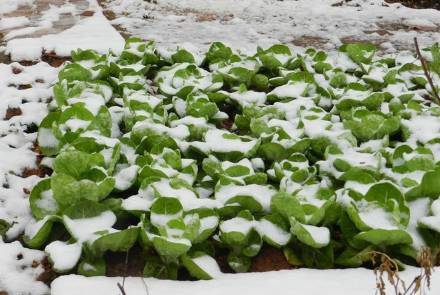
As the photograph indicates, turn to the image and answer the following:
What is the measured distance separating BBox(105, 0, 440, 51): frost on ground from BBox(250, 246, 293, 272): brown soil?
1937 millimetres

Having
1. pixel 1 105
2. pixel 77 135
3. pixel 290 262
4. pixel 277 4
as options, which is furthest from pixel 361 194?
pixel 277 4

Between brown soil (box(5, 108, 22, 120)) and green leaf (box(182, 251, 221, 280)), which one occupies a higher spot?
green leaf (box(182, 251, 221, 280))

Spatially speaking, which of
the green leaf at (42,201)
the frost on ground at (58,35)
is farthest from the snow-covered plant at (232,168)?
the frost on ground at (58,35)

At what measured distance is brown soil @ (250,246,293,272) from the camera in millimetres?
1737

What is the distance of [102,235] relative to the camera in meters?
1.64

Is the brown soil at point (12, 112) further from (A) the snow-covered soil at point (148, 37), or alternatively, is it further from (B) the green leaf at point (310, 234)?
(B) the green leaf at point (310, 234)

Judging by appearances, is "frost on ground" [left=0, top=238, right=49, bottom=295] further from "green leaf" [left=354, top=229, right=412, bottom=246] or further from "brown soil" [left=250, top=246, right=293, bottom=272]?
"green leaf" [left=354, top=229, right=412, bottom=246]

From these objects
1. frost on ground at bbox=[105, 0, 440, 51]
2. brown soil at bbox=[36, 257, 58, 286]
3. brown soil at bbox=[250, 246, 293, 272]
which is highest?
brown soil at bbox=[36, 257, 58, 286]

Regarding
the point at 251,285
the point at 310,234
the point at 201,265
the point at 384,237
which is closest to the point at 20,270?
the point at 201,265

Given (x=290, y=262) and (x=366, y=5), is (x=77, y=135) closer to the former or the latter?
(x=290, y=262)

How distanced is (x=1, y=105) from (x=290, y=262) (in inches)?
63.8

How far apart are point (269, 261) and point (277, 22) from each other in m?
A: 2.67

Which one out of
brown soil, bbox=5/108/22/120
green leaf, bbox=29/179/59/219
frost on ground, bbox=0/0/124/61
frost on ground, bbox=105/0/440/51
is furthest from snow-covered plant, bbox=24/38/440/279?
frost on ground, bbox=105/0/440/51

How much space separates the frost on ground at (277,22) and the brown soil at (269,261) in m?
1.94
